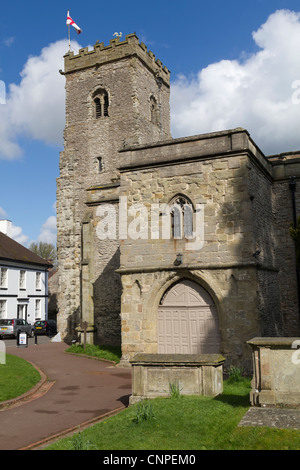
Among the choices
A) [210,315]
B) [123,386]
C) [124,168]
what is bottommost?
[123,386]

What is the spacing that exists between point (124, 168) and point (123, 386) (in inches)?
320

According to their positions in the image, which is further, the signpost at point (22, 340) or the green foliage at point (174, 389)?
the signpost at point (22, 340)

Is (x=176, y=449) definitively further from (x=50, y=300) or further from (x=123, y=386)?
(x=50, y=300)

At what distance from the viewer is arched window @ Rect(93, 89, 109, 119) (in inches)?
1267

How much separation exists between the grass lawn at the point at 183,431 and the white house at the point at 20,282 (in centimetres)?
2826

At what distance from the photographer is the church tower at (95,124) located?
2888 centimetres

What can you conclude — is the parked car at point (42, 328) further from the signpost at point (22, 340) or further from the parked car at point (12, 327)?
the signpost at point (22, 340)

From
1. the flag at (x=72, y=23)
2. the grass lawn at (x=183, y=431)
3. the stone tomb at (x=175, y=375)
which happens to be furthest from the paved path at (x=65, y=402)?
the flag at (x=72, y=23)

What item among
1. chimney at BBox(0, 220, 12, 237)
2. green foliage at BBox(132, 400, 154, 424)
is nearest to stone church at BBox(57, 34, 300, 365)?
green foliage at BBox(132, 400, 154, 424)

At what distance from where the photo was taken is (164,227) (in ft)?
52.4

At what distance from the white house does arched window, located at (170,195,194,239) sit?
876 inches

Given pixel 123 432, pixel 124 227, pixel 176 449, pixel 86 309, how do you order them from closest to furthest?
pixel 176 449
pixel 123 432
pixel 124 227
pixel 86 309

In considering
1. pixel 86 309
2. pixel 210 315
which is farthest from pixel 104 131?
pixel 210 315

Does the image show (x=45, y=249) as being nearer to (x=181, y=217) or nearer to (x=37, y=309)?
(x=37, y=309)
